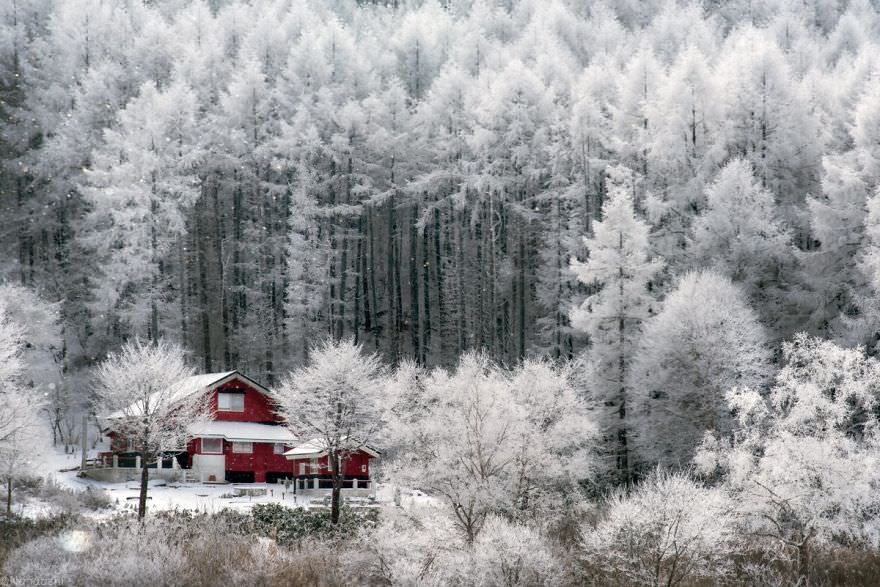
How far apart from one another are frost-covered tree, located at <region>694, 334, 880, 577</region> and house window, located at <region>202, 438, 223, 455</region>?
25.1m

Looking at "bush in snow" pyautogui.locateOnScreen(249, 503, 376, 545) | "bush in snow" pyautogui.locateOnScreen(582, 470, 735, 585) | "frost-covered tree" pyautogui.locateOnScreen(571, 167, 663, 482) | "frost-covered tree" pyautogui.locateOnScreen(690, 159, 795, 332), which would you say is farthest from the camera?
"frost-covered tree" pyautogui.locateOnScreen(571, 167, 663, 482)

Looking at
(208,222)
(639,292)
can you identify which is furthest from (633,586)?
(208,222)

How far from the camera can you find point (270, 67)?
2152 inches

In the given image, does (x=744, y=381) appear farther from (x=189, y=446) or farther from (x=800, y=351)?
(x=189, y=446)

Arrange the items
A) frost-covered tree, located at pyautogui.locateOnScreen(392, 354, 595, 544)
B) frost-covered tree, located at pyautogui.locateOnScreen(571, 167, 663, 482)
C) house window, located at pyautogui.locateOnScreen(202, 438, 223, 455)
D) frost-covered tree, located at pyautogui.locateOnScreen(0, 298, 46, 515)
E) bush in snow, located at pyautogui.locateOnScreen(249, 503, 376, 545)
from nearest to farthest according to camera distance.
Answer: bush in snow, located at pyautogui.locateOnScreen(249, 503, 376, 545), frost-covered tree, located at pyautogui.locateOnScreen(392, 354, 595, 544), frost-covered tree, located at pyautogui.locateOnScreen(0, 298, 46, 515), frost-covered tree, located at pyautogui.locateOnScreen(571, 167, 663, 482), house window, located at pyautogui.locateOnScreen(202, 438, 223, 455)

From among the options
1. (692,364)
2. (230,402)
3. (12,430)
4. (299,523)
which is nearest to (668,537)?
(692,364)

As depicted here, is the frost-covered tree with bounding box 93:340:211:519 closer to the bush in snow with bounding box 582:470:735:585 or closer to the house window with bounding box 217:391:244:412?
the house window with bounding box 217:391:244:412

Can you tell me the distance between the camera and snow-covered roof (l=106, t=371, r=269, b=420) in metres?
36.4

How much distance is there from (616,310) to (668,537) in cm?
1654

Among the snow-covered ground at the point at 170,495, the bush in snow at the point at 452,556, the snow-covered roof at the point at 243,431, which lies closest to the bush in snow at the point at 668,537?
the bush in snow at the point at 452,556

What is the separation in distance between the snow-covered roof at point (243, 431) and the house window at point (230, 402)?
0.71 meters

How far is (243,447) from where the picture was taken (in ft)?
145

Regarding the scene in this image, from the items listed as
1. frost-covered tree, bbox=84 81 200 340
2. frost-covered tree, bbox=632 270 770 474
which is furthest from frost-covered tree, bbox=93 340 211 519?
frost-covered tree, bbox=632 270 770 474

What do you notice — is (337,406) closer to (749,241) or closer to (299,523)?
(299,523)
